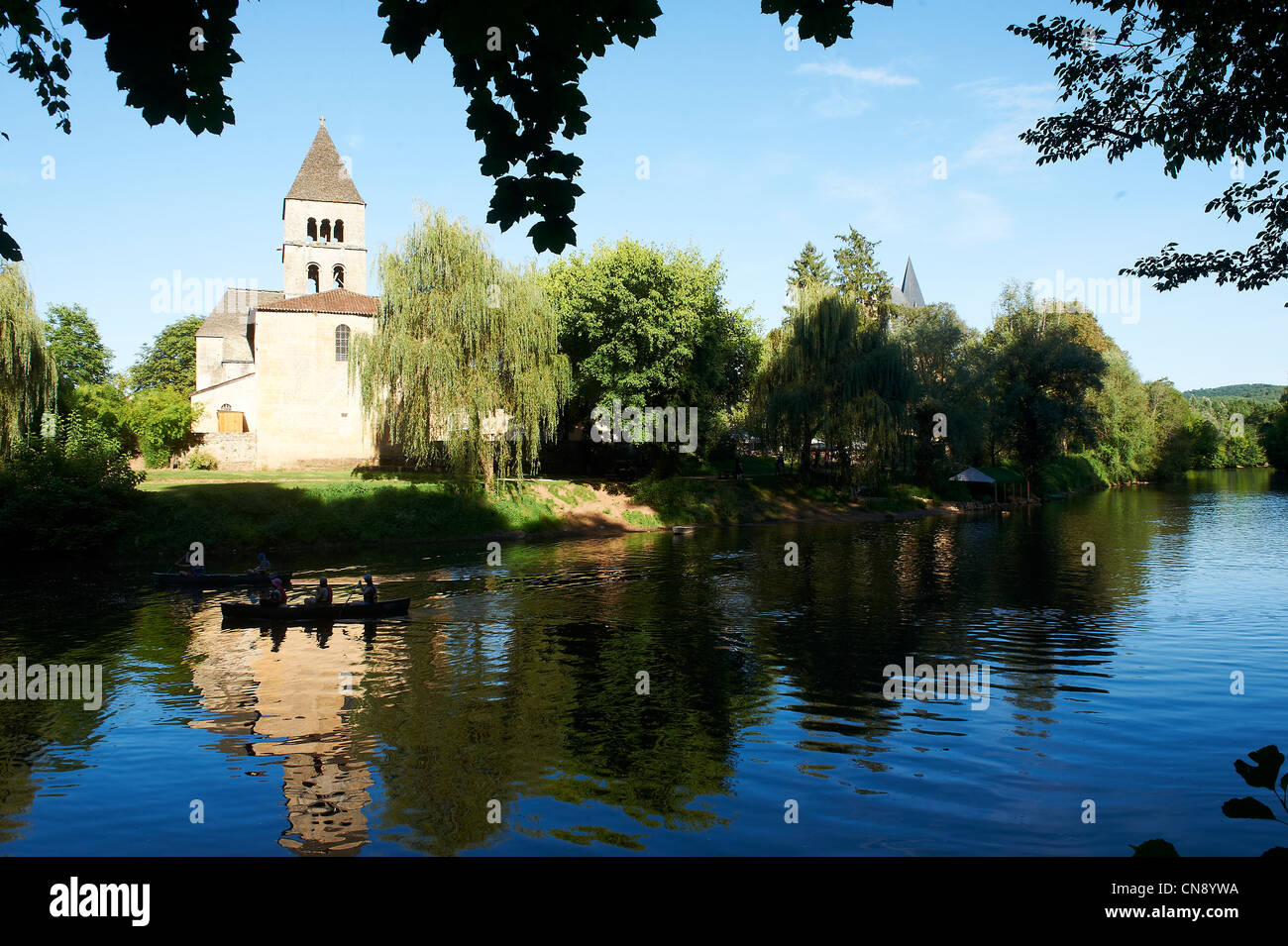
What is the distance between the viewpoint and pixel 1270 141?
10.4 metres

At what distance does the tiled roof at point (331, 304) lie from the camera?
53.1m

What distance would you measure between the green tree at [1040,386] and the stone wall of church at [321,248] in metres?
46.4

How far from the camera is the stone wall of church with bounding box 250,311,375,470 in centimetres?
5241

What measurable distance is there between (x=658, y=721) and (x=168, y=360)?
96.8m

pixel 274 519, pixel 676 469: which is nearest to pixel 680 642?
pixel 274 519

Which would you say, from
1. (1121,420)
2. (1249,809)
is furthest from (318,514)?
(1121,420)

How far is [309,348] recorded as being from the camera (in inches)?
2101

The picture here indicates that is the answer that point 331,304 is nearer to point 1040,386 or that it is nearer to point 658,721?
point 658,721

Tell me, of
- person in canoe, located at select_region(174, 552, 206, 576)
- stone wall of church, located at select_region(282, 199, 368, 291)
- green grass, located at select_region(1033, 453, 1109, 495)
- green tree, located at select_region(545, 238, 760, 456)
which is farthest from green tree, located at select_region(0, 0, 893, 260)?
green grass, located at select_region(1033, 453, 1109, 495)

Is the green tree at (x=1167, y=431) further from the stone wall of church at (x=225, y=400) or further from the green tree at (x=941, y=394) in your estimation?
the stone wall of church at (x=225, y=400)

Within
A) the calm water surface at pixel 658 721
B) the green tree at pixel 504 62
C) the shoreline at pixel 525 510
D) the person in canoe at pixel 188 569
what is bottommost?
the calm water surface at pixel 658 721

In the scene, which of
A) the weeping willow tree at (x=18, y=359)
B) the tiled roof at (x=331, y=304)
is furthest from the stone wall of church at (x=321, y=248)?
the weeping willow tree at (x=18, y=359)
